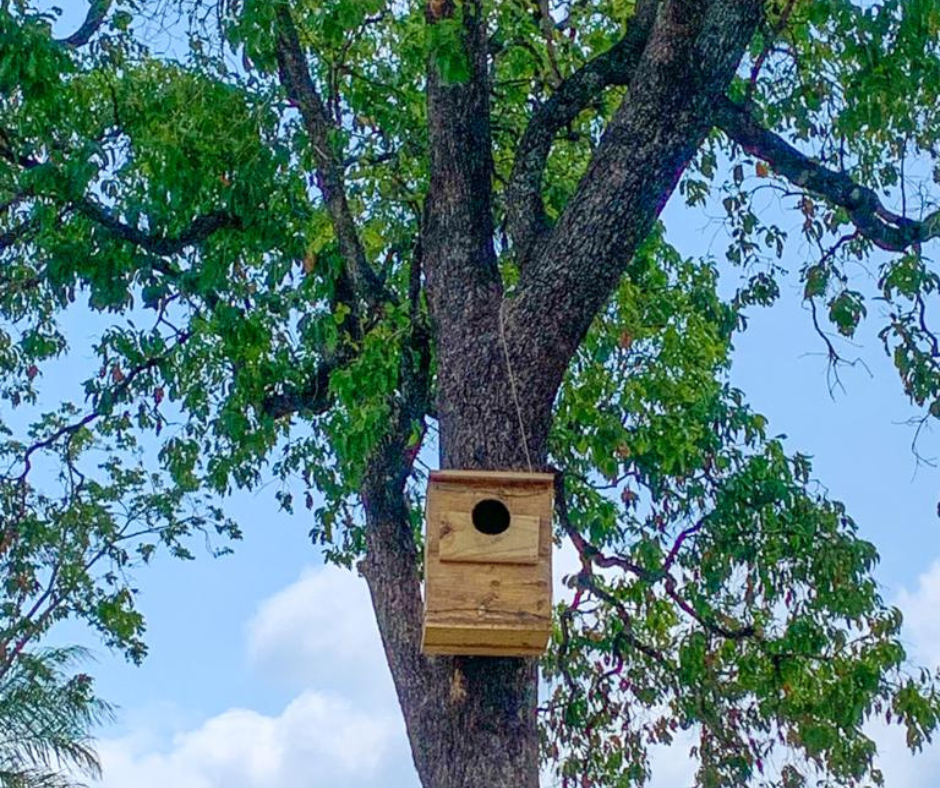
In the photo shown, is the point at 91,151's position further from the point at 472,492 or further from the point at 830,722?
the point at 830,722

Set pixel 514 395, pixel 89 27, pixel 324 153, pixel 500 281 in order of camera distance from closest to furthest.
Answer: pixel 514 395 < pixel 500 281 < pixel 324 153 < pixel 89 27

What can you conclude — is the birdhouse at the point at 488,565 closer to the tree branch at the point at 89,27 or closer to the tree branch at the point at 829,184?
the tree branch at the point at 829,184

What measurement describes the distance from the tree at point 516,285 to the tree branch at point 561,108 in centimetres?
1

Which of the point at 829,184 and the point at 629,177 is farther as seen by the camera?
the point at 829,184

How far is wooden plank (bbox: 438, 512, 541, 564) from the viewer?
4012 mm

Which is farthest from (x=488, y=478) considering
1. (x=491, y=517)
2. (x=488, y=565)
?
(x=488, y=565)

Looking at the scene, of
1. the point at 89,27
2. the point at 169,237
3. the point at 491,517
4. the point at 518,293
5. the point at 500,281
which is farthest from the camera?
the point at 89,27

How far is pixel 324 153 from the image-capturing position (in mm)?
5242

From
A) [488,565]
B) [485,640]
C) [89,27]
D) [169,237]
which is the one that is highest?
[89,27]

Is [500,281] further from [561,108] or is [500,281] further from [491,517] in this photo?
[491,517]

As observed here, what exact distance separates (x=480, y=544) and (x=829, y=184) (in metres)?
2.18

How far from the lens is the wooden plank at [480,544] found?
13.2 feet

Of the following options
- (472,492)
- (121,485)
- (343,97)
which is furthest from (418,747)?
(121,485)

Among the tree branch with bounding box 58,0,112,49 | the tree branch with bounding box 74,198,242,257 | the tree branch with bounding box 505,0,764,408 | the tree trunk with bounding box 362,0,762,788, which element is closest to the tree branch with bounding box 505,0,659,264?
the tree trunk with bounding box 362,0,762,788
